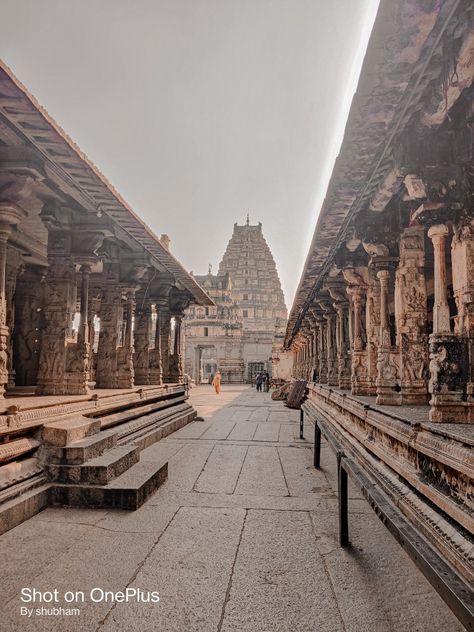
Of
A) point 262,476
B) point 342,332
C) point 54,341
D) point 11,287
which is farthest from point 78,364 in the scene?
point 342,332

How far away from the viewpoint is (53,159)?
16.4 feet

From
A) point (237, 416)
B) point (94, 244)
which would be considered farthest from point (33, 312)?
point (237, 416)

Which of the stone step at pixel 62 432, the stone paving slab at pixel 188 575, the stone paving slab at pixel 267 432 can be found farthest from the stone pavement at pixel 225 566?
the stone paving slab at pixel 267 432

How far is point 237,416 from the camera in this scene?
12141 millimetres

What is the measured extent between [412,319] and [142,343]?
7.16 meters

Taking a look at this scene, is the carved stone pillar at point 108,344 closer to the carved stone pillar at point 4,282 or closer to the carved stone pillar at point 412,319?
the carved stone pillar at point 4,282

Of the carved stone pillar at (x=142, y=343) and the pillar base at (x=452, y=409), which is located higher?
the carved stone pillar at (x=142, y=343)

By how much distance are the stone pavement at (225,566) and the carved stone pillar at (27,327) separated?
6892 mm

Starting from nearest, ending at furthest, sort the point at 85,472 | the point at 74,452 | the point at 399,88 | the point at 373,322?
the point at 399,88
the point at 85,472
the point at 74,452
the point at 373,322

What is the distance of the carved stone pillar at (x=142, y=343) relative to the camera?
11086mm

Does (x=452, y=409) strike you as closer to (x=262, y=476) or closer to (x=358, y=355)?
(x=262, y=476)

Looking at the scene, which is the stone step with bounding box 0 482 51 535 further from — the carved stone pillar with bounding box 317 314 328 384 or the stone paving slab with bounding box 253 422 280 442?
the carved stone pillar with bounding box 317 314 328 384

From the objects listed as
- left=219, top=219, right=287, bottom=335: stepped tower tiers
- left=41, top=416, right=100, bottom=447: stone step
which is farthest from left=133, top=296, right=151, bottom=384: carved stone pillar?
left=219, top=219, right=287, bottom=335: stepped tower tiers

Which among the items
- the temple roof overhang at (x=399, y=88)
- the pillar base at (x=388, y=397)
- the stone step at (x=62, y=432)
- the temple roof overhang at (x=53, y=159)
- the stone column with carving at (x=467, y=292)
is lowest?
the stone step at (x=62, y=432)
